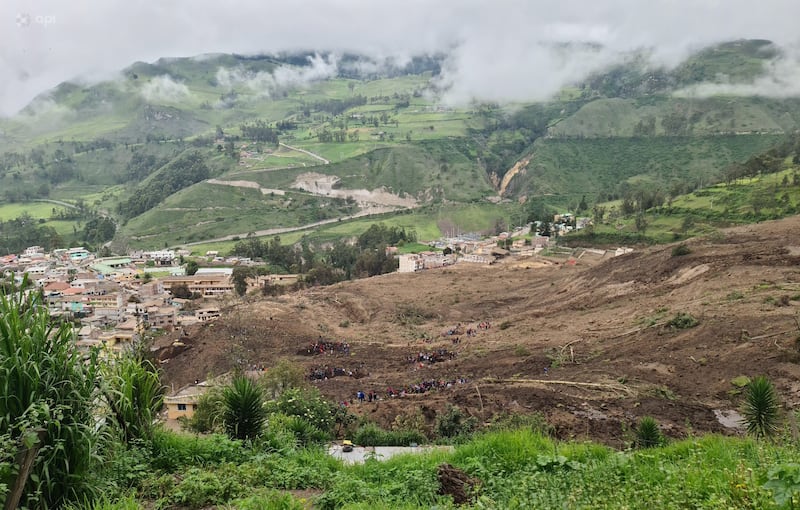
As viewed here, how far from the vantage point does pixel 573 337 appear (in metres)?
22.3

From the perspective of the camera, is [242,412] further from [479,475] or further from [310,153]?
[310,153]

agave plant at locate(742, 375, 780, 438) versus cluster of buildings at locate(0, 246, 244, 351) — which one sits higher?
agave plant at locate(742, 375, 780, 438)

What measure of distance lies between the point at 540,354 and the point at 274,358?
12.5 meters

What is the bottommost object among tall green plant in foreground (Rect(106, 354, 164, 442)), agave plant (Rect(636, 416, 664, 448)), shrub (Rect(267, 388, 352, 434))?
shrub (Rect(267, 388, 352, 434))

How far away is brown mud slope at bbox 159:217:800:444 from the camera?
577 inches

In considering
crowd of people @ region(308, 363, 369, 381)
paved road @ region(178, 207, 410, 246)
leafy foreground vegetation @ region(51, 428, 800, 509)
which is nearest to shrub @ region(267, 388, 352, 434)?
leafy foreground vegetation @ region(51, 428, 800, 509)

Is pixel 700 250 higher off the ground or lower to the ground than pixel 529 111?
lower

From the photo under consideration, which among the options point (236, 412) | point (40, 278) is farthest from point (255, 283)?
point (236, 412)

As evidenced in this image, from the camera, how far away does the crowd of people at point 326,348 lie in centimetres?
2623

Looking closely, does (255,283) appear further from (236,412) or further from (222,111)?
(222,111)

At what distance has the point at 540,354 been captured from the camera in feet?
67.7

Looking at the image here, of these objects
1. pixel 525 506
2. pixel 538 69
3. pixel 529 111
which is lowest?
pixel 525 506

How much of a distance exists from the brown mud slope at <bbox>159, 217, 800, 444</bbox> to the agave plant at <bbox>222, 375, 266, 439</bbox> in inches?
284

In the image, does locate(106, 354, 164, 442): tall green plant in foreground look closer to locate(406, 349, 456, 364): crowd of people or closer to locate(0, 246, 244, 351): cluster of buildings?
locate(406, 349, 456, 364): crowd of people
